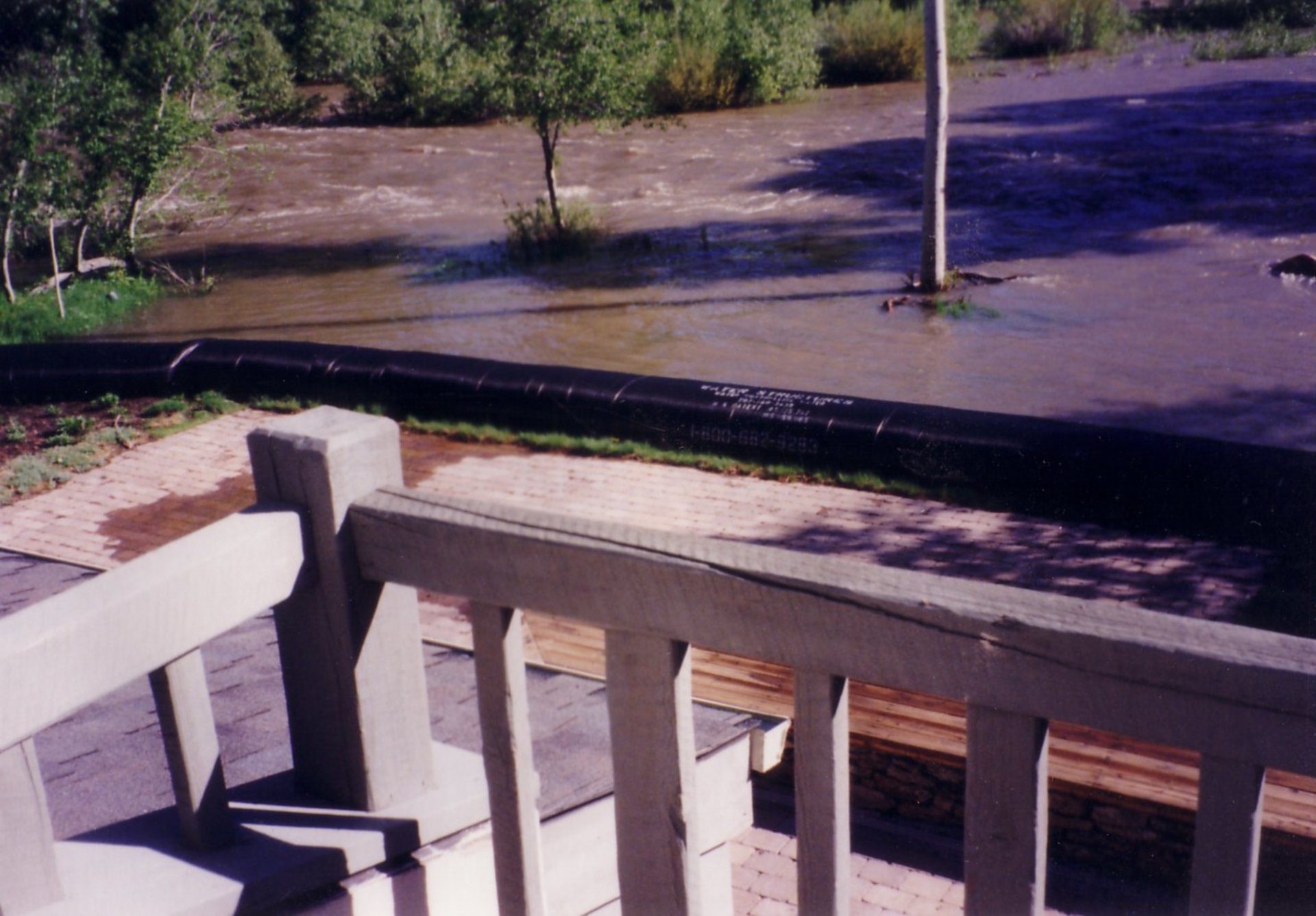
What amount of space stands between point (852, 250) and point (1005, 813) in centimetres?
1642

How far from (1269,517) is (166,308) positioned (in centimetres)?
1411

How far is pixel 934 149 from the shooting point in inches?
528

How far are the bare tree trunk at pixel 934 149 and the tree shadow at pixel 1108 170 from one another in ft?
7.10

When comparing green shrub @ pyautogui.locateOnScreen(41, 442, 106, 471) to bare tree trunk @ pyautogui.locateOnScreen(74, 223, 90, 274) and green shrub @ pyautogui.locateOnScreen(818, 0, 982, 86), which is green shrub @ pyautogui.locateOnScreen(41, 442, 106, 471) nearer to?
bare tree trunk @ pyautogui.locateOnScreen(74, 223, 90, 274)

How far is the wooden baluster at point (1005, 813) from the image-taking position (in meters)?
1.21

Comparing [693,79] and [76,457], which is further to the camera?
[693,79]

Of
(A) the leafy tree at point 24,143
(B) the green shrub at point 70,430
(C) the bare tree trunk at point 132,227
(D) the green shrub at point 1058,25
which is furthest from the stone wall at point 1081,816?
(D) the green shrub at point 1058,25

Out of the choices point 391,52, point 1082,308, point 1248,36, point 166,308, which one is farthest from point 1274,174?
point 391,52

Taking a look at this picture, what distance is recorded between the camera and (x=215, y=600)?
1555mm

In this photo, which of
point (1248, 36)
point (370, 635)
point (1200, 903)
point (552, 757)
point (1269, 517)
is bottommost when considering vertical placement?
point (1269, 517)

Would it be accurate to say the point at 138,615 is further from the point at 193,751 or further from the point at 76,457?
the point at 76,457

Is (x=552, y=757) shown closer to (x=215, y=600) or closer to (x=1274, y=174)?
(x=215, y=600)

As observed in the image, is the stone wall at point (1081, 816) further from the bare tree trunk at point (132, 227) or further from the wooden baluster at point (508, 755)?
the bare tree trunk at point (132, 227)

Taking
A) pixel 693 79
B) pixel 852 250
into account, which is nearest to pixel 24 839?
pixel 852 250
